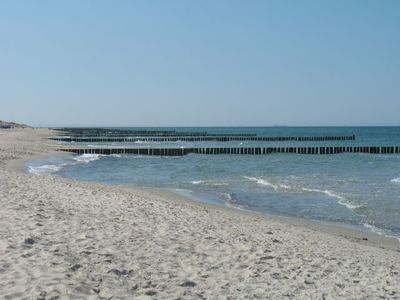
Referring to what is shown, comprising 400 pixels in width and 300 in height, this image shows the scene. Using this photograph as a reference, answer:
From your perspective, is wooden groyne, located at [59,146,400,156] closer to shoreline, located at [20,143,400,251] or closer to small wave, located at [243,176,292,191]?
small wave, located at [243,176,292,191]

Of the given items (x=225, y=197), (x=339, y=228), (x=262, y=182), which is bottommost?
(x=262, y=182)

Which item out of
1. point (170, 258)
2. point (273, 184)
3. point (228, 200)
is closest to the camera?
point (170, 258)

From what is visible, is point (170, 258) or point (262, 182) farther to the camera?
point (262, 182)

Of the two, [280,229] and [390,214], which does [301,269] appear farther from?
[390,214]

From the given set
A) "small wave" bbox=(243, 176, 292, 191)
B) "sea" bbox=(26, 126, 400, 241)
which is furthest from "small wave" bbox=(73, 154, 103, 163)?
"small wave" bbox=(243, 176, 292, 191)

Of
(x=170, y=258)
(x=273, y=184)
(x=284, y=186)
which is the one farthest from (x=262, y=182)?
(x=170, y=258)

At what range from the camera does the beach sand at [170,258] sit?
5879 mm

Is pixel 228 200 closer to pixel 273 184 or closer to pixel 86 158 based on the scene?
pixel 273 184

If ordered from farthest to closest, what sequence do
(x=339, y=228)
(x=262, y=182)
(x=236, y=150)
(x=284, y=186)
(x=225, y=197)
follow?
(x=236, y=150) → (x=262, y=182) → (x=284, y=186) → (x=225, y=197) → (x=339, y=228)

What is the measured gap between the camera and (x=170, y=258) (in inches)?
288

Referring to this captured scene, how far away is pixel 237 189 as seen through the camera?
21.3m

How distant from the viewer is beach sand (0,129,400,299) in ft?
19.3

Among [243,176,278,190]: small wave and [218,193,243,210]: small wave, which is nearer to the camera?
[218,193,243,210]: small wave

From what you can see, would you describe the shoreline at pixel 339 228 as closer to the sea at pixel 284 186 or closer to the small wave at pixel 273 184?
the sea at pixel 284 186
